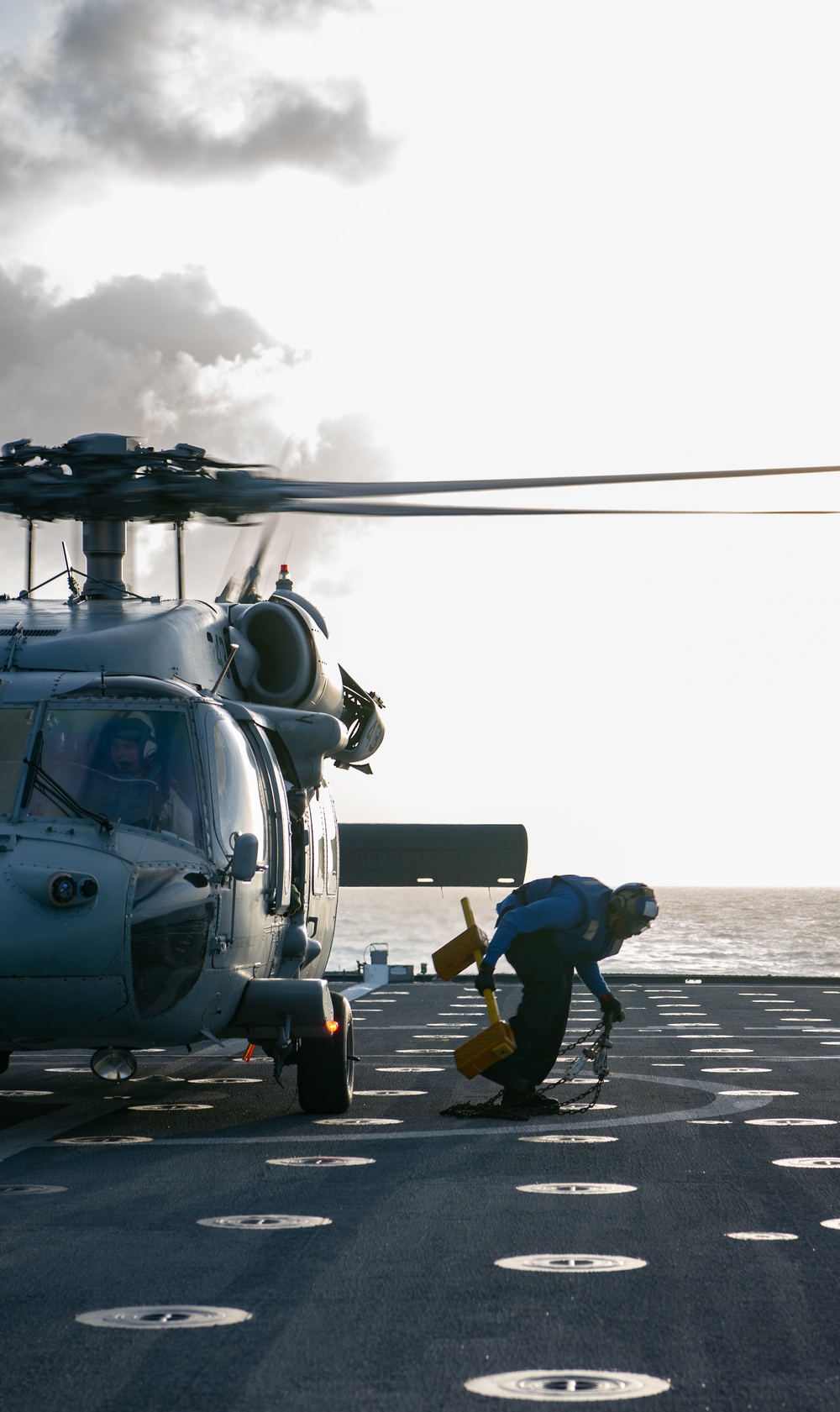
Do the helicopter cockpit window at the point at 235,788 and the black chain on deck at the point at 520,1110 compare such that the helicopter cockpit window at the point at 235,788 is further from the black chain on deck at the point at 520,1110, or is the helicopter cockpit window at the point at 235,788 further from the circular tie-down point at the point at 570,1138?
the circular tie-down point at the point at 570,1138

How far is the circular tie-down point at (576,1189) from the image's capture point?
7.69 meters

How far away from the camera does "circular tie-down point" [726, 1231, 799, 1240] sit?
6555mm

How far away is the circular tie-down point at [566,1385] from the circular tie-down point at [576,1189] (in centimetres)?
310

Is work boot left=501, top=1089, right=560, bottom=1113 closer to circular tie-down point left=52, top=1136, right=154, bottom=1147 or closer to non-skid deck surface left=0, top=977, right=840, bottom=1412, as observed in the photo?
non-skid deck surface left=0, top=977, right=840, bottom=1412

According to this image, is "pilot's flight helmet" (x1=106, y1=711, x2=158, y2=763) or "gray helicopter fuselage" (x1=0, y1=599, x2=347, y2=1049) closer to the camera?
"gray helicopter fuselage" (x1=0, y1=599, x2=347, y2=1049)

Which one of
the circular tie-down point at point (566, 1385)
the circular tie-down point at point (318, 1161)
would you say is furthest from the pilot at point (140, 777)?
the circular tie-down point at point (566, 1385)

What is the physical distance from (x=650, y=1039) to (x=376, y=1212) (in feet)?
35.1

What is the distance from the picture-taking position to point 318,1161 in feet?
29.1

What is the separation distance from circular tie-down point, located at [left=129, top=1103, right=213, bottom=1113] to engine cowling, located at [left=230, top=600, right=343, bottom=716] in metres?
3.19

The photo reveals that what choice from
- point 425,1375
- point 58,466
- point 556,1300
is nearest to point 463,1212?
point 556,1300

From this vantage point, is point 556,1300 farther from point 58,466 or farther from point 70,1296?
point 58,466

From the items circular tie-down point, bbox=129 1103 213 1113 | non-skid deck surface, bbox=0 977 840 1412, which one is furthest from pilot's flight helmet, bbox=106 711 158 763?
circular tie-down point, bbox=129 1103 213 1113

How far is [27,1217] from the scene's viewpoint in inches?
279

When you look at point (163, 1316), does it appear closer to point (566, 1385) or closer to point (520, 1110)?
point (566, 1385)
